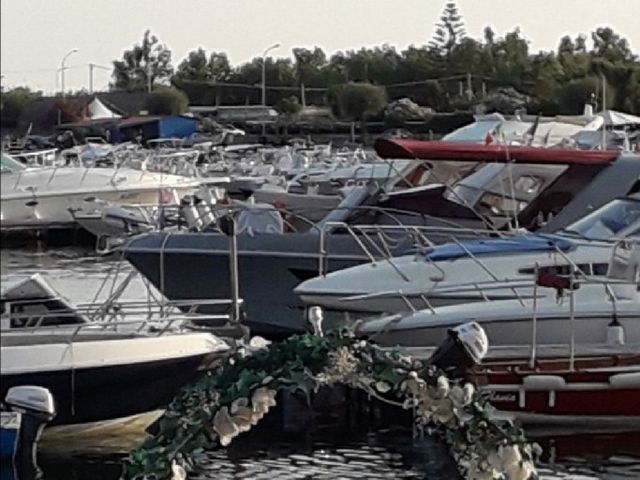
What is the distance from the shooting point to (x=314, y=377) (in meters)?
6.06

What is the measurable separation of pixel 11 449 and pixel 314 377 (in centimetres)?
411

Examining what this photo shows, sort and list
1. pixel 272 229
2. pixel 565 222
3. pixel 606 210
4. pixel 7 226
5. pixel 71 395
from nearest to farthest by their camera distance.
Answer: pixel 7 226
pixel 71 395
pixel 606 210
pixel 565 222
pixel 272 229

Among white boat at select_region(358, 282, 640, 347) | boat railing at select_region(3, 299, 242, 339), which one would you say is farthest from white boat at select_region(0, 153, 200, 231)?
white boat at select_region(358, 282, 640, 347)

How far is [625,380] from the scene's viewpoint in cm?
1145

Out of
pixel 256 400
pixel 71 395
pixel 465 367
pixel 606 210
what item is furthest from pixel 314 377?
pixel 606 210

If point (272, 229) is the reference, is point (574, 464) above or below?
below

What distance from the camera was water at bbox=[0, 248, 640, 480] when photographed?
35.5 feet

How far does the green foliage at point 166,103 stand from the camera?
65688mm

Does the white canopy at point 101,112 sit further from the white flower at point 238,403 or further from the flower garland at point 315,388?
the white flower at point 238,403

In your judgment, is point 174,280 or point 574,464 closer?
point 574,464

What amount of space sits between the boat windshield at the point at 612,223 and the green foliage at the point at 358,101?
53470 millimetres

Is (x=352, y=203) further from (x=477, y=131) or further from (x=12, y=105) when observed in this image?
(x=12, y=105)

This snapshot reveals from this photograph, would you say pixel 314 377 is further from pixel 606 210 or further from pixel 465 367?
pixel 606 210

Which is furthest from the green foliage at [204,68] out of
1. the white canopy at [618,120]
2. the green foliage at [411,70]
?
the white canopy at [618,120]
